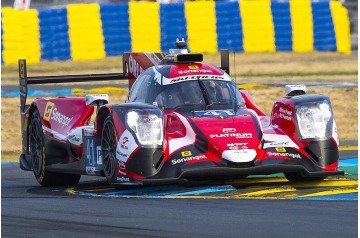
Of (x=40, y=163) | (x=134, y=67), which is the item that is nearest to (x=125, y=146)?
(x=40, y=163)

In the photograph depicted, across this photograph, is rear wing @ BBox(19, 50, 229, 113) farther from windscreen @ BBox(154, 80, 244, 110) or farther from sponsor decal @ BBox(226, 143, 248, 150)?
sponsor decal @ BBox(226, 143, 248, 150)

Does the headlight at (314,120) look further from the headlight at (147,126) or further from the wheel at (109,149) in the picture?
the wheel at (109,149)

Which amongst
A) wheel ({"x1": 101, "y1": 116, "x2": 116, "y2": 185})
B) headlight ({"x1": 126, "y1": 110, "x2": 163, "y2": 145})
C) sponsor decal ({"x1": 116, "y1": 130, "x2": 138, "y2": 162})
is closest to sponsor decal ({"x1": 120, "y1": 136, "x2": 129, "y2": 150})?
sponsor decal ({"x1": 116, "y1": 130, "x2": 138, "y2": 162})

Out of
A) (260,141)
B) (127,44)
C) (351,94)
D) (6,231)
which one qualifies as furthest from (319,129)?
(127,44)

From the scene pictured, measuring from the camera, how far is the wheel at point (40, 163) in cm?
1320

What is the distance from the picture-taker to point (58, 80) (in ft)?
45.6

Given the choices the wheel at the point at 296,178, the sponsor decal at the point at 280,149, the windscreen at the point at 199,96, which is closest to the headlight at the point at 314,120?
the sponsor decal at the point at 280,149

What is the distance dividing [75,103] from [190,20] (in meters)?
12.7

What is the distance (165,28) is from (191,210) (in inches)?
643

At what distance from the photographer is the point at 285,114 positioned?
1191 cm

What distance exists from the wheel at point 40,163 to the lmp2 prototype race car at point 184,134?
13 mm

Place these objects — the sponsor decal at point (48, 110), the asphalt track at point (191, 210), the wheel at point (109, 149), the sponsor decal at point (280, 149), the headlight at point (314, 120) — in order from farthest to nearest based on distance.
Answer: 1. the sponsor decal at point (48, 110)
2. the headlight at point (314, 120)
3. the wheel at point (109, 149)
4. the sponsor decal at point (280, 149)
5. the asphalt track at point (191, 210)

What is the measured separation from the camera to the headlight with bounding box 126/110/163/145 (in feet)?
36.6

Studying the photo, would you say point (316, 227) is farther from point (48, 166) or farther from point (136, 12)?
point (136, 12)
